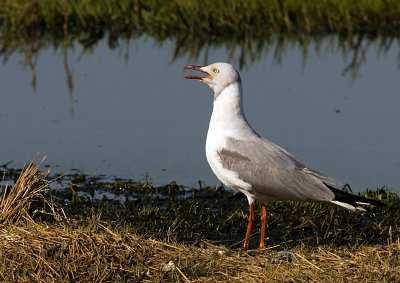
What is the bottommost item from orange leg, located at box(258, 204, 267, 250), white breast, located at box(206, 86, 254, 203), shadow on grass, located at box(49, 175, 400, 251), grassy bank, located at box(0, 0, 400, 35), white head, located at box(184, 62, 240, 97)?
shadow on grass, located at box(49, 175, 400, 251)

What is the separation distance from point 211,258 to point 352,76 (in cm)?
761

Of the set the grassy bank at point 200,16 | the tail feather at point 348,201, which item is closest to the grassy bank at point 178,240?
the tail feather at point 348,201

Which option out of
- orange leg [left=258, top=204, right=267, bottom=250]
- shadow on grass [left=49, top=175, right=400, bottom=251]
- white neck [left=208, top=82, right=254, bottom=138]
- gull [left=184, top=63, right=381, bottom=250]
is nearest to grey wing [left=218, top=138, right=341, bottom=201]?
gull [left=184, top=63, right=381, bottom=250]

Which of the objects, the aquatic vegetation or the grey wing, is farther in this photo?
the aquatic vegetation

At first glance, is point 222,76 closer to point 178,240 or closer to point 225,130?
point 225,130

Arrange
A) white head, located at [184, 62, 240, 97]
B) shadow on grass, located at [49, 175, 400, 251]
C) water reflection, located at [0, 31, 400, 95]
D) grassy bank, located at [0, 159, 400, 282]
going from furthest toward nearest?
1. water reflection, located at [0, 31, 400, 95]
2. shadow on grass, located at [49, 175, 400, 251]
3. white head, located at [184, 62, 240, 97]
4. grassy bank, located at [0, 159, 400, 282]

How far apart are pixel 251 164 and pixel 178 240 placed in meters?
0.81

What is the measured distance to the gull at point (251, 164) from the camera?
7285 mm

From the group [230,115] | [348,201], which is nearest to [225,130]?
[230,115]

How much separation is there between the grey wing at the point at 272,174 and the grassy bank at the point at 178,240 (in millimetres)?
405

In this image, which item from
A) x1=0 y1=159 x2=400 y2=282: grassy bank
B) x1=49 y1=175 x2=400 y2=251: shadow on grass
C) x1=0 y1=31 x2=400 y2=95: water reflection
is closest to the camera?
x1=0 y1=159 x2=400 y2=282: grassy bank

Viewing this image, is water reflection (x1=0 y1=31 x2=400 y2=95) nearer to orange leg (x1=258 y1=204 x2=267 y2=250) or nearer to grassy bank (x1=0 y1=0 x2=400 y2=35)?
grassy bank (x1=0 y1=0 x2=400 y2=35)

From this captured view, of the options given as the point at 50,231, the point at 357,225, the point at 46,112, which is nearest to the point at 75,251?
the point at 50,231

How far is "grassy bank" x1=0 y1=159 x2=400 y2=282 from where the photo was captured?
618 centimetres
